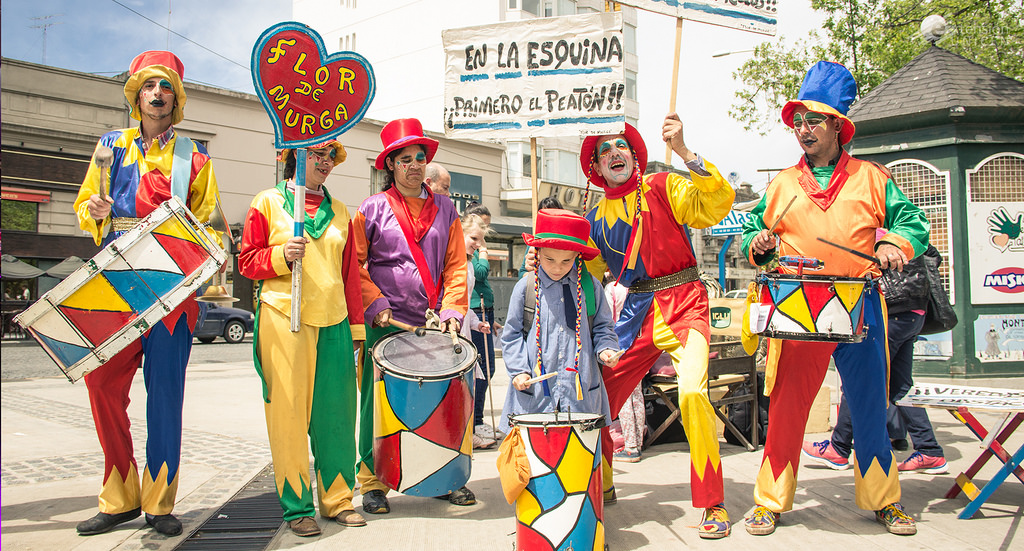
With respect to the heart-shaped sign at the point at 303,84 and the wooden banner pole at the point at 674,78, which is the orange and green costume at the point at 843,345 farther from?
the heart-shaped sign at the point at 303,84

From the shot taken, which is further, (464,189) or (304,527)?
(464,189)

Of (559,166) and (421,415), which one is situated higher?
(559,166)

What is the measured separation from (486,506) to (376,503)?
2.10ft

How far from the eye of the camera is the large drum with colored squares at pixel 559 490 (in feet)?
10.1

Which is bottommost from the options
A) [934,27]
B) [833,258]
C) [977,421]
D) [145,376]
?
[977,421]

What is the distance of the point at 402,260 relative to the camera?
4.39 meters

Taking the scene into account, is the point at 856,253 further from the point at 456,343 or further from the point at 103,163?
the point at 103,163

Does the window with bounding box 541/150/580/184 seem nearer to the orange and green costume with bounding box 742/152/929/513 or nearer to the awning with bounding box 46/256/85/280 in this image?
the awning with bounding box 46/256/85/280

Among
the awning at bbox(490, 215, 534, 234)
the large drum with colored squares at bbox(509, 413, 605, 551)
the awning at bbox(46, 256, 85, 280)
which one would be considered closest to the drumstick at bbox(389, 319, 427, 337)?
the large drum with colored squares at bbox(509, 413, 605, 551)

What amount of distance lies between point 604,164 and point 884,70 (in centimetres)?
1415

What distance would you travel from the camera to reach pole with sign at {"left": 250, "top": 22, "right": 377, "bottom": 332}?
3.79 m

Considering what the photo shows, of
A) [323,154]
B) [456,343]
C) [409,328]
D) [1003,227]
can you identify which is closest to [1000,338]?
[1003,227]

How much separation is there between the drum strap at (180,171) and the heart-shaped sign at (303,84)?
Answer: 49cm

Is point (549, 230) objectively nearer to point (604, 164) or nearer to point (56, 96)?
point (604, 164)
